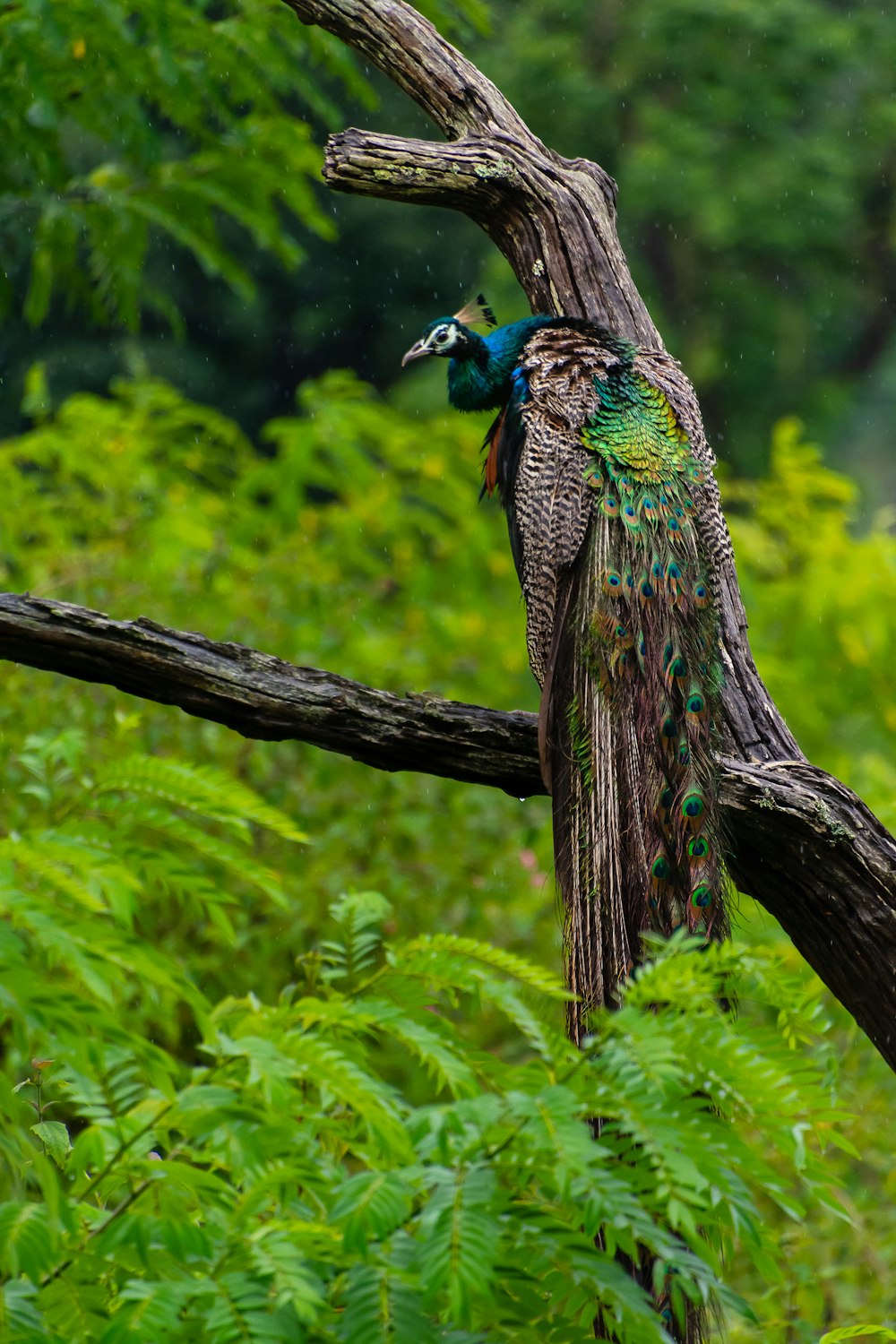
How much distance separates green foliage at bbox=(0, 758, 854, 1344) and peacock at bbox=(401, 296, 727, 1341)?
0.93m

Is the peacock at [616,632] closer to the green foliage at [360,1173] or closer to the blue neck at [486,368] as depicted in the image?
the blue neck at [486,368]

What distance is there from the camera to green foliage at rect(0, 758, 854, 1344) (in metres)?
1.12

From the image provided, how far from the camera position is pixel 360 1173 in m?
1.24

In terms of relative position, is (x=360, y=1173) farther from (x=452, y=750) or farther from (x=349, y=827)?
(x=349, y=827)

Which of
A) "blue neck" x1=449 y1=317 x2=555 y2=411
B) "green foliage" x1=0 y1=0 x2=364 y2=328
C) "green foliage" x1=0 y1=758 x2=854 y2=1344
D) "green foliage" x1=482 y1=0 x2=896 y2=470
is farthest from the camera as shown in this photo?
"green foliage" x1=482 y1=0 x2=896 y2=470

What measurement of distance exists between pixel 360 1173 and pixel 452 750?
1.27 metres

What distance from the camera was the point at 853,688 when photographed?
5922mm

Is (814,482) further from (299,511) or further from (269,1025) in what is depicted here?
(269,1025)

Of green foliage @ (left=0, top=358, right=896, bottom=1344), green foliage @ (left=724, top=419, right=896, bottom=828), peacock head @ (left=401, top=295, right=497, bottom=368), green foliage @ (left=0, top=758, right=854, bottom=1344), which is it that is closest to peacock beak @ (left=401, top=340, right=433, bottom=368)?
peacock head @ (left=401, top=295, right=497, bottom=368)

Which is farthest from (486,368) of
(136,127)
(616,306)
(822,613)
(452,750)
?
(822,613)

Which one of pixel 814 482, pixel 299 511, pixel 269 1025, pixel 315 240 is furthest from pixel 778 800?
pixel 315 240

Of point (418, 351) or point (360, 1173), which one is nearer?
point (360, 1173)

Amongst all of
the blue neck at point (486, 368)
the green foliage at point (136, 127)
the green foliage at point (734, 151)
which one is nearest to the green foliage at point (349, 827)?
the green foliage at point (136, 127)

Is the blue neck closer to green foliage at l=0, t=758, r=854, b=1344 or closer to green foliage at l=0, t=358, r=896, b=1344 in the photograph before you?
green foliage at l=0, t=358, r=896, b=1344
